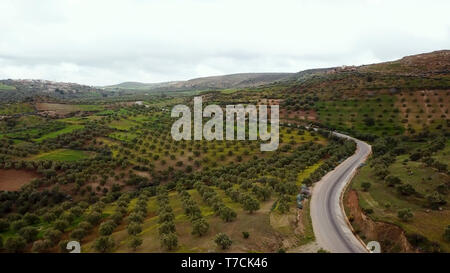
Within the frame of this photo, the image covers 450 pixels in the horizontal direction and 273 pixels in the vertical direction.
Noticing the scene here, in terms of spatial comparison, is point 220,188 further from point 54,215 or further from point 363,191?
point 54,215

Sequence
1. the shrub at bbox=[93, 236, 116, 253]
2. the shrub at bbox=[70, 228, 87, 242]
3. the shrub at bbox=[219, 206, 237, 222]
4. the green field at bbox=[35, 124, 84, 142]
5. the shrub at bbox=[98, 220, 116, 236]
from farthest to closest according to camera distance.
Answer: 1. the green field at bbox=[35, 124, 84, 142]
2. the shrub at bbox=[98, 220, 116, 236]
3. the shrub at bbox=[70, 228, 87, 242]
4. the shrub at bbox=[219, 206, 237, 222]
5. the shrub at bbox=[93, 236, 116, 253]

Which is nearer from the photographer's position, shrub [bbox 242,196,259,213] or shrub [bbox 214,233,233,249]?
shrub [bbox 214,233,233,249]

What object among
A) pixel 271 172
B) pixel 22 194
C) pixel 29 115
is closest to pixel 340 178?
pixel 271 172

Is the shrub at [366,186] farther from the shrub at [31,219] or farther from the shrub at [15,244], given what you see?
the shrub at [31,219]

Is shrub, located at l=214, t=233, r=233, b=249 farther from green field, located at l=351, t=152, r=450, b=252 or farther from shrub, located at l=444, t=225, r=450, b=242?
shrub, located at l=444, t=225, r=450, b=242

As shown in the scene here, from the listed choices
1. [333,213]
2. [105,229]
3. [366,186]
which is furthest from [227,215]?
[366,186]

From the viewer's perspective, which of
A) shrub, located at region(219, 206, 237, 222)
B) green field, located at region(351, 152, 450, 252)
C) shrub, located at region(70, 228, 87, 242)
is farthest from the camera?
shrub, located at region(70, 228, 87, 242)

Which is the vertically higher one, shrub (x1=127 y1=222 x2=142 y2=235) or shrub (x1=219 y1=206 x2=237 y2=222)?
shrub (x1=219 y1=206 x2=237 y2=222)

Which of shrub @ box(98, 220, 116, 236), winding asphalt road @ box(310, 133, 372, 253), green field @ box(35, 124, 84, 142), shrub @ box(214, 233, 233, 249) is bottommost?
shrub @ box(98, 220, 116, 236)

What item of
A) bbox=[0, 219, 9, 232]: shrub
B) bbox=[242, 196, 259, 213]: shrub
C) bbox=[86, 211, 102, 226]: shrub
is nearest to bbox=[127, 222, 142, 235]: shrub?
bbox=[86, 211, 102, 226]: shrub
